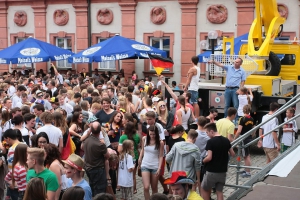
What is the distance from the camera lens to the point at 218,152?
773cm

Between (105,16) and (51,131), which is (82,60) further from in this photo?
(51,131)

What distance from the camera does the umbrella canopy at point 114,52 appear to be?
19.2 meters

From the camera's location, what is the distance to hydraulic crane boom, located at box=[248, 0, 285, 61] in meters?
14.2

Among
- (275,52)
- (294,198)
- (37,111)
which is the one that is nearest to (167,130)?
(37,111)

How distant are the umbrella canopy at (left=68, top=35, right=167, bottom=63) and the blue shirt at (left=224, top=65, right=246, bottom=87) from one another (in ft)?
23.2

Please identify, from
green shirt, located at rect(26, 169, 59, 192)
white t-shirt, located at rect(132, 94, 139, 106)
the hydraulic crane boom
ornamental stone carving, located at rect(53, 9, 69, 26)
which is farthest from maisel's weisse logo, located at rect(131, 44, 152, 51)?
green shirt, located at rect(26, 169, 59, 192)

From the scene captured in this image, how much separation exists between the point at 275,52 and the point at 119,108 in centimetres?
638

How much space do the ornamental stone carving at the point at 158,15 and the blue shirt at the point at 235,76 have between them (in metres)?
11.1

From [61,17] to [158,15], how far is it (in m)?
5.70

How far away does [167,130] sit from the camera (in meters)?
10.1

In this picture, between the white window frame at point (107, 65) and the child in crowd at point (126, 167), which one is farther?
the white window frame at point (107, 65)

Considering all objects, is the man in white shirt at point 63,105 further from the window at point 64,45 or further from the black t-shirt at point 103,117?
the window at point 64,45

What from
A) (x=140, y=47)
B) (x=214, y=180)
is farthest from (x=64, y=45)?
(x=214, y=180)

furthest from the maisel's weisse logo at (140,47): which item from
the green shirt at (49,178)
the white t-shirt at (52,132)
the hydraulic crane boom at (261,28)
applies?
the green shirt at (49,178)
